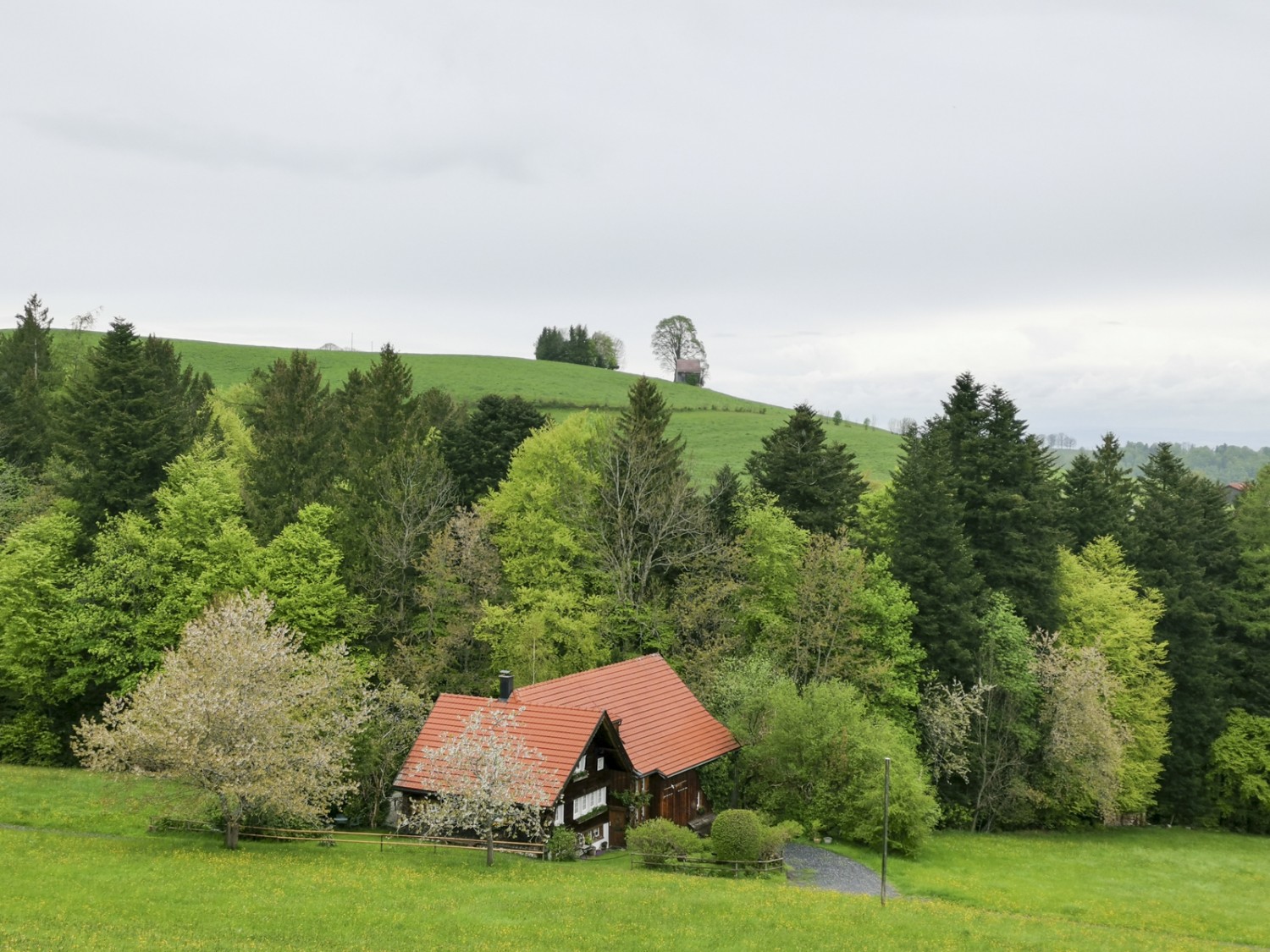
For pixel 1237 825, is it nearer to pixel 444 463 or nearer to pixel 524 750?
pixel 524 750

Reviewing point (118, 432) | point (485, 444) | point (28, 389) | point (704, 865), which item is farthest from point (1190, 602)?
point (28, 389)

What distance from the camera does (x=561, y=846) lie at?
36094 mm

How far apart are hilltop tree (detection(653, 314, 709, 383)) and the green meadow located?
382 feet

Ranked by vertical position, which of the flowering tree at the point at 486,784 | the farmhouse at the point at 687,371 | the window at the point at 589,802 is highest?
the farmhouse at the point at 687,371

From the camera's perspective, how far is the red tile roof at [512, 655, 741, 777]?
1592 inches

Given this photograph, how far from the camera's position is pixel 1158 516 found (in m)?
57.3

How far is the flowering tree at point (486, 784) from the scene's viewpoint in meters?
34.0

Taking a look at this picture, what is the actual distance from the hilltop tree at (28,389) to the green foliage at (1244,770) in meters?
68.2

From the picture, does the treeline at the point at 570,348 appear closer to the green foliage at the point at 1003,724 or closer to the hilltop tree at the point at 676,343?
the hilltop tree at the point at 676,343

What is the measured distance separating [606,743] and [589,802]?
7.63 feet

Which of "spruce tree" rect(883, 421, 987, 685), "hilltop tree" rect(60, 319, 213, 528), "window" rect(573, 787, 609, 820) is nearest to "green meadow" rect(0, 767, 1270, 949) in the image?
"window" rect(573, 787, 609, 820)

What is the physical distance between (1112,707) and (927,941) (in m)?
30.6

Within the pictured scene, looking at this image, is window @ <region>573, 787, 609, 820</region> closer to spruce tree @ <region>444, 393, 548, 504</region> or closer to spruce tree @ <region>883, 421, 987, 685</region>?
spruce tree @ <region>883, 421, 987, 685</region>

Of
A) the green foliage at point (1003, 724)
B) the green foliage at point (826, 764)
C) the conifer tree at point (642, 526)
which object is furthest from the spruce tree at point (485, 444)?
the green foliage at point (1003, 724)
